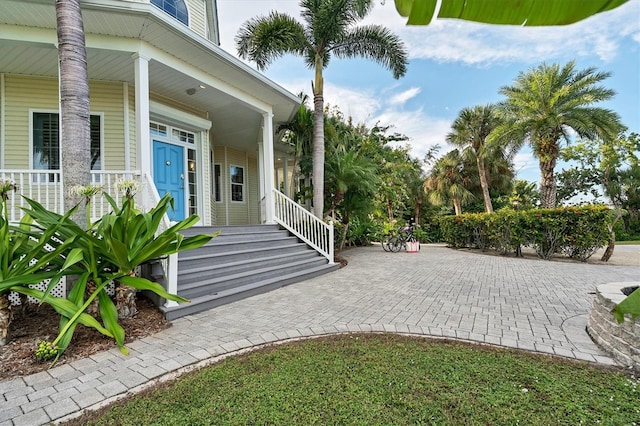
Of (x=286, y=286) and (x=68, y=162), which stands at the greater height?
(x=68, y=162)

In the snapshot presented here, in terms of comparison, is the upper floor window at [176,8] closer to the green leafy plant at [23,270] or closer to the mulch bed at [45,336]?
the green leafy plant at [23,270]

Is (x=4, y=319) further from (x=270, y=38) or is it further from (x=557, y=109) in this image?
(x=557, y=109)

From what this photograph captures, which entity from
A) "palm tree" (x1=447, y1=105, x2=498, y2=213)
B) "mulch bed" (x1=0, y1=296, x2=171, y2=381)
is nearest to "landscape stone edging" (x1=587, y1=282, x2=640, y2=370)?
"mulch bed" (x1=0, y1=296, x2=171, y2=381)

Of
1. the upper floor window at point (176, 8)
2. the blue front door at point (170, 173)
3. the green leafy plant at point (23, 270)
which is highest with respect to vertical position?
the upper floor window at point (176, 8)

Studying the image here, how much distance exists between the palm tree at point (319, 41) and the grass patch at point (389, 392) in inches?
254

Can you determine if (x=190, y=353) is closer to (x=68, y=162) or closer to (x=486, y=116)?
(x=68, y=162)

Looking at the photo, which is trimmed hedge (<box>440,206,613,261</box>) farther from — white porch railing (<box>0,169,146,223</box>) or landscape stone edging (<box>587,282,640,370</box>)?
white porch railing (<box>0,169,146,223</box>)

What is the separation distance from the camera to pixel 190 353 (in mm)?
3111

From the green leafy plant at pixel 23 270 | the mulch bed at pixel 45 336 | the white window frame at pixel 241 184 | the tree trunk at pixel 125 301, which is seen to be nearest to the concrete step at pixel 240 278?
the mulch bed at pixel 45 336

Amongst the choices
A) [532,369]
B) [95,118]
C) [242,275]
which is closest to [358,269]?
[242,275]

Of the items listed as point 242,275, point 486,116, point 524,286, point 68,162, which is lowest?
point 524,286

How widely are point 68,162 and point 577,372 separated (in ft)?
19.3

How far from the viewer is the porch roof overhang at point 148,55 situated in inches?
185

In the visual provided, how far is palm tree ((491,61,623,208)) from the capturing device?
11414 millimetres
